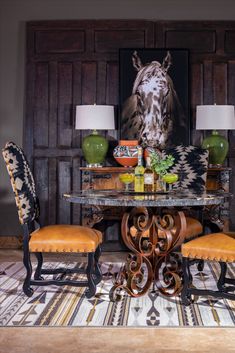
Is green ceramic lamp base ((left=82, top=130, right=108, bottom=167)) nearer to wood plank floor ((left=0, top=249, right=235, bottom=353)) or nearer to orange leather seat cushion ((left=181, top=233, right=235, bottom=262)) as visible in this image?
orange leather seat cushion ((left=181, top=233, right=235, bottom=262))

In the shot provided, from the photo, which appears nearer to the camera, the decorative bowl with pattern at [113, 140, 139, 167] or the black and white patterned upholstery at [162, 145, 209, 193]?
the black and white patterned upholstery at [162, 145, 209, 193]

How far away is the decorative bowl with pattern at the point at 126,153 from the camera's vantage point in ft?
16.6

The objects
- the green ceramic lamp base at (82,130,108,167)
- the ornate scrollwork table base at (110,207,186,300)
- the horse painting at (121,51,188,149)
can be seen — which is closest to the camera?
the ornate scrollwork table base at (110,207,186,300)

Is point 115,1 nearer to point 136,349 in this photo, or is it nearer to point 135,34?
point 135,34

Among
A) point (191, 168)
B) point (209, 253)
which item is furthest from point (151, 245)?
point (191, 168)

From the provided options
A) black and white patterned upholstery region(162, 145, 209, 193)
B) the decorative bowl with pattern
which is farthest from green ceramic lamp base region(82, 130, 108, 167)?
black and white patterned upholstery region(162, 145, 209, 193)

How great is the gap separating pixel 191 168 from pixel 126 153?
0.86 metres

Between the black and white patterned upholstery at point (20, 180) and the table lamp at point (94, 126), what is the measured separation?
150 cm

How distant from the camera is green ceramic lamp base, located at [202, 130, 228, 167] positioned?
497 centimetres

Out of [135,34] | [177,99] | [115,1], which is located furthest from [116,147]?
[115,1]

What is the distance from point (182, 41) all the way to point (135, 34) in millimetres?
472

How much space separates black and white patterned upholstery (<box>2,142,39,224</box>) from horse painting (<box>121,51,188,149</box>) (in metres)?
1.95

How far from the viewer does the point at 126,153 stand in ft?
16.6

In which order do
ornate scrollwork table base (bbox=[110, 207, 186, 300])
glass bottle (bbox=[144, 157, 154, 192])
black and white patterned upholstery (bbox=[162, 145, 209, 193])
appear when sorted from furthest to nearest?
1. black and white patterned upholstery (bbox=[162, 145, 209, 193])
2. glass bottle (bbox=[144, 157, 154, 192])
3. ornate scrollwork table base (bbox=[110, 207, 186, 300])
